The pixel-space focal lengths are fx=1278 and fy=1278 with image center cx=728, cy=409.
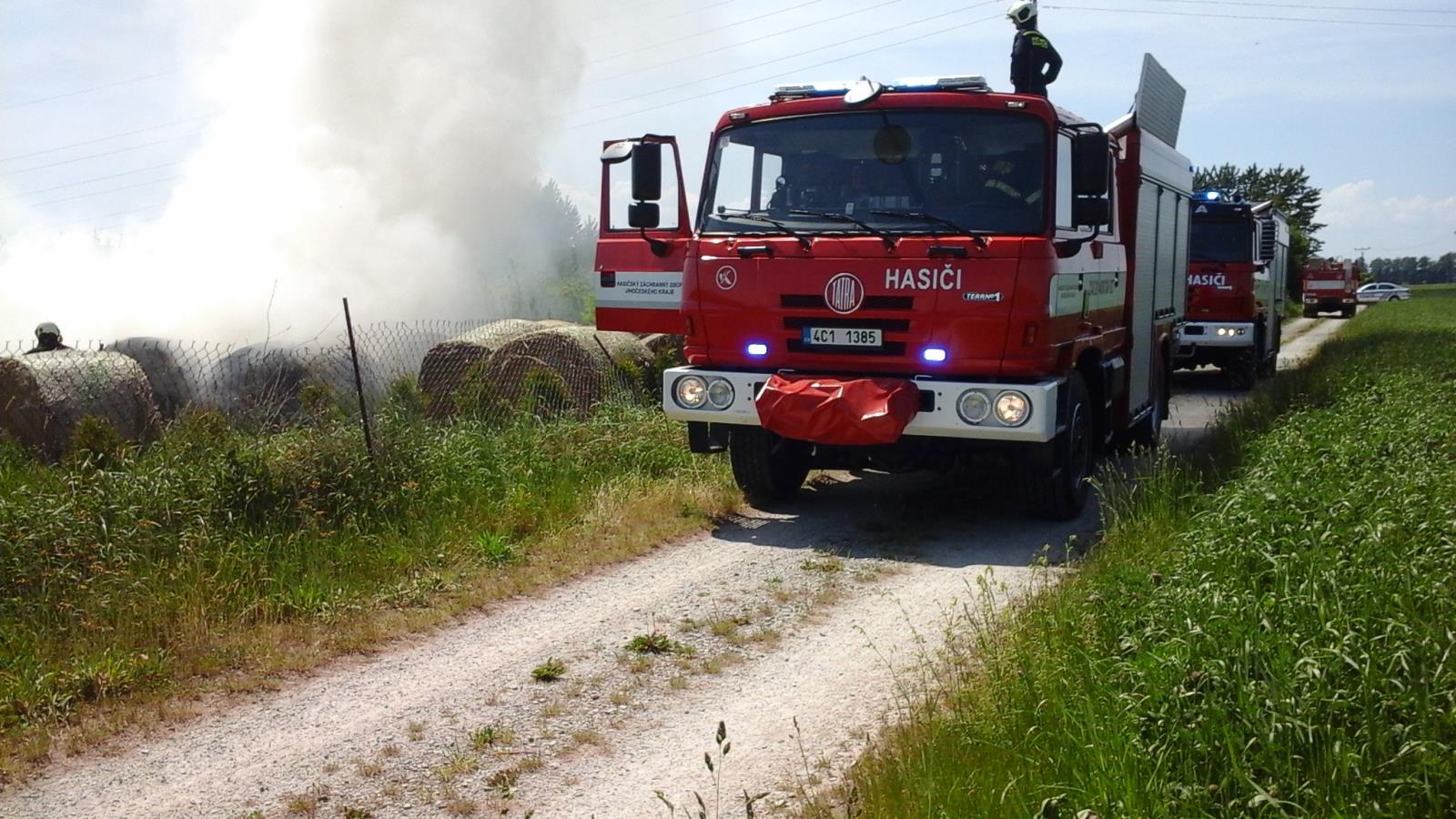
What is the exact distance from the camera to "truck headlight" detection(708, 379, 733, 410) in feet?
27.3

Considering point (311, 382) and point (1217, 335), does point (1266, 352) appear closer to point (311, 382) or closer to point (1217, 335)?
point (1217, 335)

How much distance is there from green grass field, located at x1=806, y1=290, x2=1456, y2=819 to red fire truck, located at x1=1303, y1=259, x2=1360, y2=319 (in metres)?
48.8

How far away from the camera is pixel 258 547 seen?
7.02 m

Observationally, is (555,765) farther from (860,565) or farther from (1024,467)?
(1024,467)

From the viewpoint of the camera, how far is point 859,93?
26.8 ft

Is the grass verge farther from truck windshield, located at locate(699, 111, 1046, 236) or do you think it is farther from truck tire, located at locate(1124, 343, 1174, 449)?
truck tire, located at locate(1124, 343, 1174, 449)

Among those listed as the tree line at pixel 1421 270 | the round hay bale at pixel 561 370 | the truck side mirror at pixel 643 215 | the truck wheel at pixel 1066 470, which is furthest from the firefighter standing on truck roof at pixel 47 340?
the tree line at pixel 1421 270

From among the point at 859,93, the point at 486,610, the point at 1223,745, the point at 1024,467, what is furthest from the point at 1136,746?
the point at 859,93

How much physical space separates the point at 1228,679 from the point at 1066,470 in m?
5.01

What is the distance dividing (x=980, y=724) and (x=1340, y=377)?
9238 millimetres

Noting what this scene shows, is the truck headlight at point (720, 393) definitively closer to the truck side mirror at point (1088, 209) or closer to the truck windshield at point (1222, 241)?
the truck side mirror at point (1088, 209)

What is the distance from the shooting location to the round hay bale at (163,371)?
12.7 metres

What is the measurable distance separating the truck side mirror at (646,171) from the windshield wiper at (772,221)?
25.5 inches

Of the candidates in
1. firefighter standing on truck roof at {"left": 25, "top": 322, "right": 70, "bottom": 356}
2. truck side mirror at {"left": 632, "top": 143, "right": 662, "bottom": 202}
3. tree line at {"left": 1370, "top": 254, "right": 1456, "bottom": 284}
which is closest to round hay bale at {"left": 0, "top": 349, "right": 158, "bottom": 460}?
firefighter standing on truck roof at {"left": 25, "top": 322, "right": 70, "bottom": 356}
